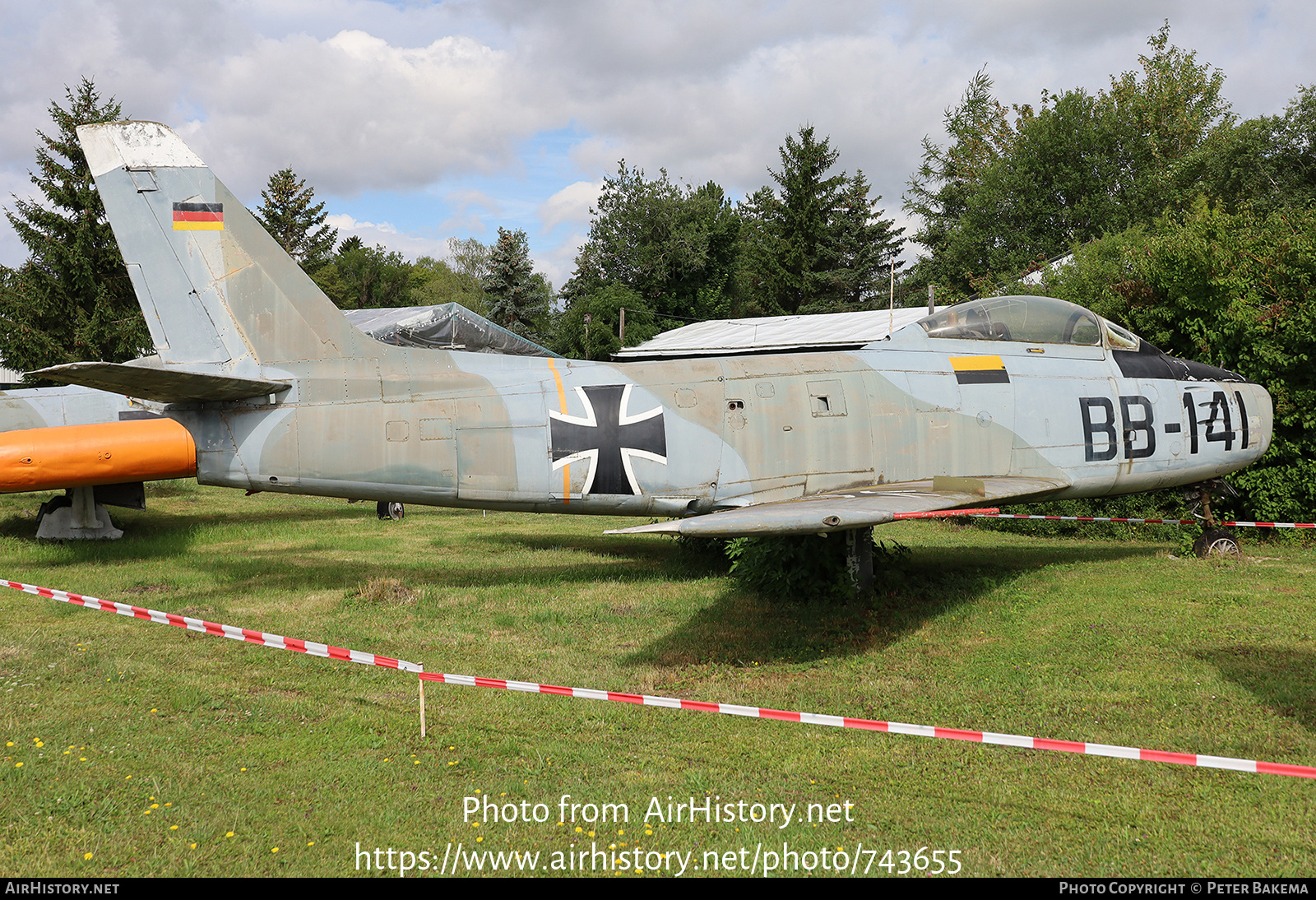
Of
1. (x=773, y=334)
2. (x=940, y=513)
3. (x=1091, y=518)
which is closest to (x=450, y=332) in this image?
(x=940, y=513)

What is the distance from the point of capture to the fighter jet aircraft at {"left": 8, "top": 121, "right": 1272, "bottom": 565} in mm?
8227

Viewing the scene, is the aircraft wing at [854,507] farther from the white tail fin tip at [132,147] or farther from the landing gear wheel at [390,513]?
the landing gear wheel at [390,513]

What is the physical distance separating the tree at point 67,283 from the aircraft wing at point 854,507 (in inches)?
837

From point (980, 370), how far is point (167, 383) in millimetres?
8565

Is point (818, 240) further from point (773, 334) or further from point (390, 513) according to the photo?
point (390, 513)

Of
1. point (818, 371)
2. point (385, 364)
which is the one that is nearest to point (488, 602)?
point (385, 364)

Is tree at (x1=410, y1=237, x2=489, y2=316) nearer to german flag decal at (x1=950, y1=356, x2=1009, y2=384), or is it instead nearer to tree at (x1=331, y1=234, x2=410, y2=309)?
tree at (x1=331, y1=234, x2=410, y2=309)

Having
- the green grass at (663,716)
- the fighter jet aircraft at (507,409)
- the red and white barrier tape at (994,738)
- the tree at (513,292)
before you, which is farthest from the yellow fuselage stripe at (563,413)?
the tree at (513,292)

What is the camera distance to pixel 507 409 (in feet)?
27.7

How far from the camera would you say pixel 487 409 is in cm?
842

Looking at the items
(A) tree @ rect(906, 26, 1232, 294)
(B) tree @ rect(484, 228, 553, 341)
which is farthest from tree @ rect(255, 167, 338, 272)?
(A) tree @ rect(906, 26, 1232, 294)

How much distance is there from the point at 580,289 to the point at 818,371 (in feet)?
171

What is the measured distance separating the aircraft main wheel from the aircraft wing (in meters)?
3.72

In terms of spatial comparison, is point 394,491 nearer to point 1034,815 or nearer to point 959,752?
point 959,752
